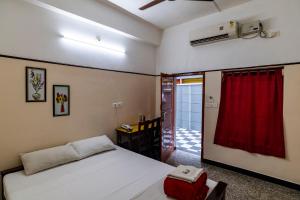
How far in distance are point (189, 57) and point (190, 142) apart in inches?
101

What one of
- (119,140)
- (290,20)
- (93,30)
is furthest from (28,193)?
(290,20)

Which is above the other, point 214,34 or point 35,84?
point 214,34

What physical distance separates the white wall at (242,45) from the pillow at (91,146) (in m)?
2.31

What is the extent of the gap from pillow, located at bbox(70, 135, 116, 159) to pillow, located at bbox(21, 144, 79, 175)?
0.32 feet

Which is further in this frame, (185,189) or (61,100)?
(61,100)

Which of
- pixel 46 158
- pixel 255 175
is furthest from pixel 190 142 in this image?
pixel 46 158

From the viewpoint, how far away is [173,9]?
3.22m

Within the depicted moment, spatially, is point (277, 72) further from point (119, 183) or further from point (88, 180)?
point (88, 180)

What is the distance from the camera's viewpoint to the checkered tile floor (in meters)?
4.32

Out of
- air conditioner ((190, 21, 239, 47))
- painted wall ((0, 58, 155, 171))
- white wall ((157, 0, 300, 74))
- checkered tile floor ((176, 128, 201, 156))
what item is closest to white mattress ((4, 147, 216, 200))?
painted wall ((0, 58, 155, 171))

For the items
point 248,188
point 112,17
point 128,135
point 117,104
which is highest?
point 112,17

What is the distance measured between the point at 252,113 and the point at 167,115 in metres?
1.70

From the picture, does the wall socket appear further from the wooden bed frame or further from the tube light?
the wooden bed frame

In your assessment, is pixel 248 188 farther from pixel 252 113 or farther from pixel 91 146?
pixel 91 146
